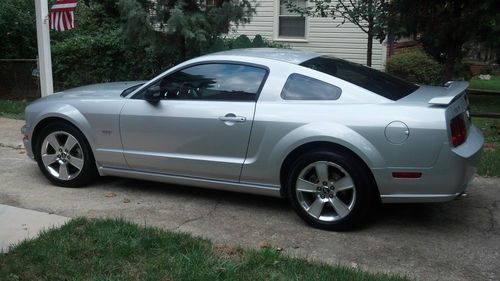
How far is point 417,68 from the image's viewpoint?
15.1m

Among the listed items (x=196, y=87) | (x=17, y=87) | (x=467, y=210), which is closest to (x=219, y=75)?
(x=196, y=87)

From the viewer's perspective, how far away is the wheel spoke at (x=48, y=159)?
6074 mm

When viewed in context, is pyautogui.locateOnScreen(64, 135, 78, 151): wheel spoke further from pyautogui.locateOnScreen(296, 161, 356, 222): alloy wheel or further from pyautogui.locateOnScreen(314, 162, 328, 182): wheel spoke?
pyautogui.locateOnScreen(314, 162, 328, 182): wheel spoke

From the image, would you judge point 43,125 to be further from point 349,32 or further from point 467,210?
point 349,32

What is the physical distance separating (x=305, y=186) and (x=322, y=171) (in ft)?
0.70

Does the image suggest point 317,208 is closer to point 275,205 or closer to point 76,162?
point 275,205

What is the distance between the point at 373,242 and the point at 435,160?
824mm

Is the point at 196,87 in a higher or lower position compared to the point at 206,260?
higher

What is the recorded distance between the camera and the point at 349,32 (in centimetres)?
1569

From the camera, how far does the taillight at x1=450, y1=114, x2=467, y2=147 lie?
448 cm

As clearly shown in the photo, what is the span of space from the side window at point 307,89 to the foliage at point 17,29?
1038 cm

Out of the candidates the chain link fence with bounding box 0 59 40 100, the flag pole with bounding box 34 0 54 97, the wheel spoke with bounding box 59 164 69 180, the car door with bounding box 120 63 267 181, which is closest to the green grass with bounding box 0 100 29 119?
the chain link fence with bounding box 0 59 40 100

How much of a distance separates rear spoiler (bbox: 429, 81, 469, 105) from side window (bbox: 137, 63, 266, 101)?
156 centimetres

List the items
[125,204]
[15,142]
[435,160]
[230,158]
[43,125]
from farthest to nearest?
1. [15,142]
2. [43,125]
3. [125,204]
4. [230,158]
5. [435,160]
